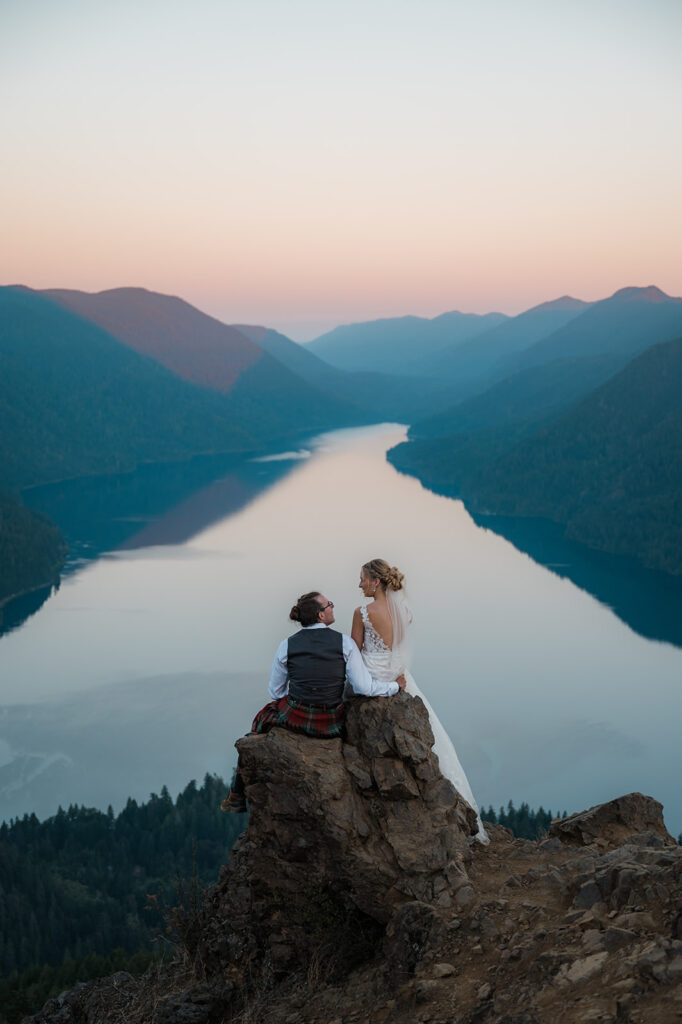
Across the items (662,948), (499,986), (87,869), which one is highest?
(662,948)

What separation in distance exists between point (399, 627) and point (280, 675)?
1358mm

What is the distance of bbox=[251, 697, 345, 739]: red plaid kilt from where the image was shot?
9250mm

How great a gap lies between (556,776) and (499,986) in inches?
2050

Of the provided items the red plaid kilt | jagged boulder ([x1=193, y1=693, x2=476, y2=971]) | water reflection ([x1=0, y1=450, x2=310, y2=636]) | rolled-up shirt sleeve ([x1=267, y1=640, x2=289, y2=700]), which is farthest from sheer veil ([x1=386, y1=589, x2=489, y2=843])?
water reflection ([x1=0, y1=450, x2=310, y2=636])

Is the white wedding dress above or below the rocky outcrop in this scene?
above

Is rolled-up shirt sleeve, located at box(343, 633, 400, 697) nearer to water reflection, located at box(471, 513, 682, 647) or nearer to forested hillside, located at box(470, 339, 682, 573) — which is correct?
water reflection, located at box(471, 513, 682, 647)

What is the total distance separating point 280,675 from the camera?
9.25 metres

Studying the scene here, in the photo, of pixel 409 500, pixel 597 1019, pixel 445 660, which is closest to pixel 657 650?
pixel 445 660

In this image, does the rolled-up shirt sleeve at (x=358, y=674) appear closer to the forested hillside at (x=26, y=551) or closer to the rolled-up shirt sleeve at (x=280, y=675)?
the rolled-up shirt sleeve at (x=280, y=675)

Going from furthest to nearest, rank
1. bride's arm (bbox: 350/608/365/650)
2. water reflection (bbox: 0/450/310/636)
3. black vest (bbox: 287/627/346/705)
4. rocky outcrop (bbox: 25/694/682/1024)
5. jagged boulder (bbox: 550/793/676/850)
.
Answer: water reflection (bbox: 0/450/310/636) < jagged boulder (bbox: 550/793/676/850) < bride's arm (bbox: 350/608/365/650) < black vest (bbox: 287/627/346/705) < rocky outcrop (bbox: 25/694/682/1024)

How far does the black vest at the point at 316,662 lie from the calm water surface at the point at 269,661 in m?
46.9

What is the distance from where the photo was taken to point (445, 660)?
74.5 metres

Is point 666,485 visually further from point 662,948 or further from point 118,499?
point 662,948

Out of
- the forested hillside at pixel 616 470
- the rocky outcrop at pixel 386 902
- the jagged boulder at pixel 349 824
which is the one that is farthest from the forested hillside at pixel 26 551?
the jagged boulder at pixel 349 824
